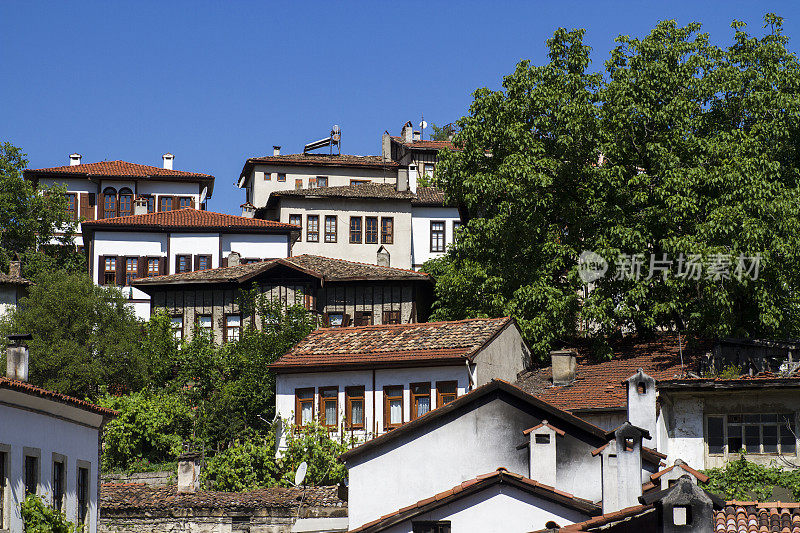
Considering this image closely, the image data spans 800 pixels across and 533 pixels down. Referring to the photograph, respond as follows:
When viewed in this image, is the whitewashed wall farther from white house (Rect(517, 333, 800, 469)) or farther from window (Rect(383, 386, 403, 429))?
white house (Rect(517, 333, 800, 469))

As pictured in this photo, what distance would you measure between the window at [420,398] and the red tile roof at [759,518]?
52.4 feet

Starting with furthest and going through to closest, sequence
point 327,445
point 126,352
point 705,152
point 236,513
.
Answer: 1. point 126,352
2. point 705,152
3. point 327,445
4. point 236,513

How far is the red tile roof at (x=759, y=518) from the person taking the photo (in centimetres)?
1988

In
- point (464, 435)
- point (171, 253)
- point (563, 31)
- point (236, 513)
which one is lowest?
point (236, 513)

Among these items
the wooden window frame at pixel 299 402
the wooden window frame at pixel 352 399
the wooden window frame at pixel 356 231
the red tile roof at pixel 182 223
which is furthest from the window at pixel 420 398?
the wooden window frame at pixel 356 231

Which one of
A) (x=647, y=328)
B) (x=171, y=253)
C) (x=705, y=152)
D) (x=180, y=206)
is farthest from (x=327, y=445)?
(x=180, y=206)

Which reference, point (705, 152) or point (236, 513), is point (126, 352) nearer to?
point (236, 513)

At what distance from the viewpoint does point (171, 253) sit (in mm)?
58594

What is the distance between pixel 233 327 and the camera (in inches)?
1923

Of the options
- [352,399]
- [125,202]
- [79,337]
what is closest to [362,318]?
[79,337]

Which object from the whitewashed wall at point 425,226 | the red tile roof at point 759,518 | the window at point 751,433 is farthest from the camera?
the whitewashed wall at point 425,226

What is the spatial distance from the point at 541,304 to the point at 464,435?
1492 cm
